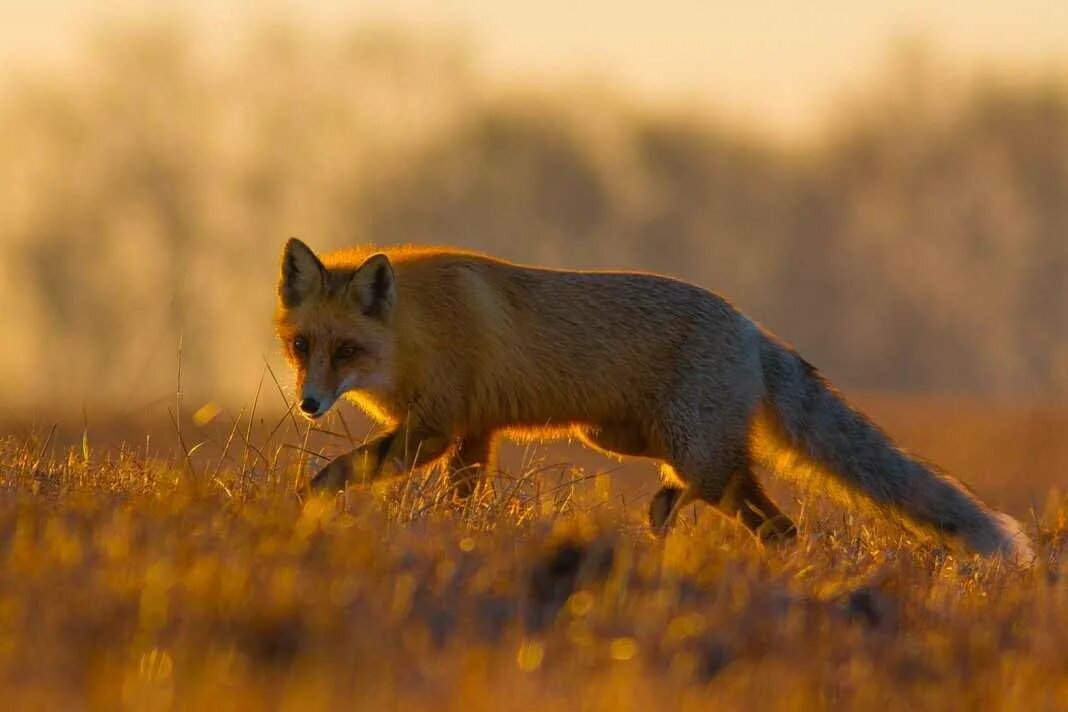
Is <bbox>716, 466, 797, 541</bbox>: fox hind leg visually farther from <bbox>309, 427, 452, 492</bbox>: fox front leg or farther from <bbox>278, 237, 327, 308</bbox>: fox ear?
<bbox>278, 237, 327, 308</bbox>: fox ear

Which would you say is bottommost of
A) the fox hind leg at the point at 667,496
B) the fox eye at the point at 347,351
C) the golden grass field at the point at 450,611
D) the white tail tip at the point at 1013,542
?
the fox hind leg at the point at 667,496

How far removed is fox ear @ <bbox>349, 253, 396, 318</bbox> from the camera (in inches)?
295

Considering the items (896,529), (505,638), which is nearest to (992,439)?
(896,529)

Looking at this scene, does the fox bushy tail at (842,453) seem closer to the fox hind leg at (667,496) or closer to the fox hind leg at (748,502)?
the fox hind leg at (748,502)

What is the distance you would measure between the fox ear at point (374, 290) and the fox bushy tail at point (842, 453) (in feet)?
6.85

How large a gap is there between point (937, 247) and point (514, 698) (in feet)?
127

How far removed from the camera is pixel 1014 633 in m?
4.94

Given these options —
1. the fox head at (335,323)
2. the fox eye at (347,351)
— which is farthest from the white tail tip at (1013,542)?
the fox eye at (347,351)

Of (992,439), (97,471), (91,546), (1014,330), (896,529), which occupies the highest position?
(91,546)

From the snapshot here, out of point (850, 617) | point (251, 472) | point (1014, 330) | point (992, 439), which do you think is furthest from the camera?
point (1014, 330)

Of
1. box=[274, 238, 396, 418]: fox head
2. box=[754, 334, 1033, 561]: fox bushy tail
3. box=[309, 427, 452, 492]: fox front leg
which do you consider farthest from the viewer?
box=[754, 334, 1033, 561]: fox bushy tail

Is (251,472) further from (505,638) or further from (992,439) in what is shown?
(992,439)

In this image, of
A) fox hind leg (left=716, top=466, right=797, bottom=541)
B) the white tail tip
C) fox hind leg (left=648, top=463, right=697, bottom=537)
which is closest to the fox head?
fox hind leg (left=648, top=463, right=697, bottom=537)

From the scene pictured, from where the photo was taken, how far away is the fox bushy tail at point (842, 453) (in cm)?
798
